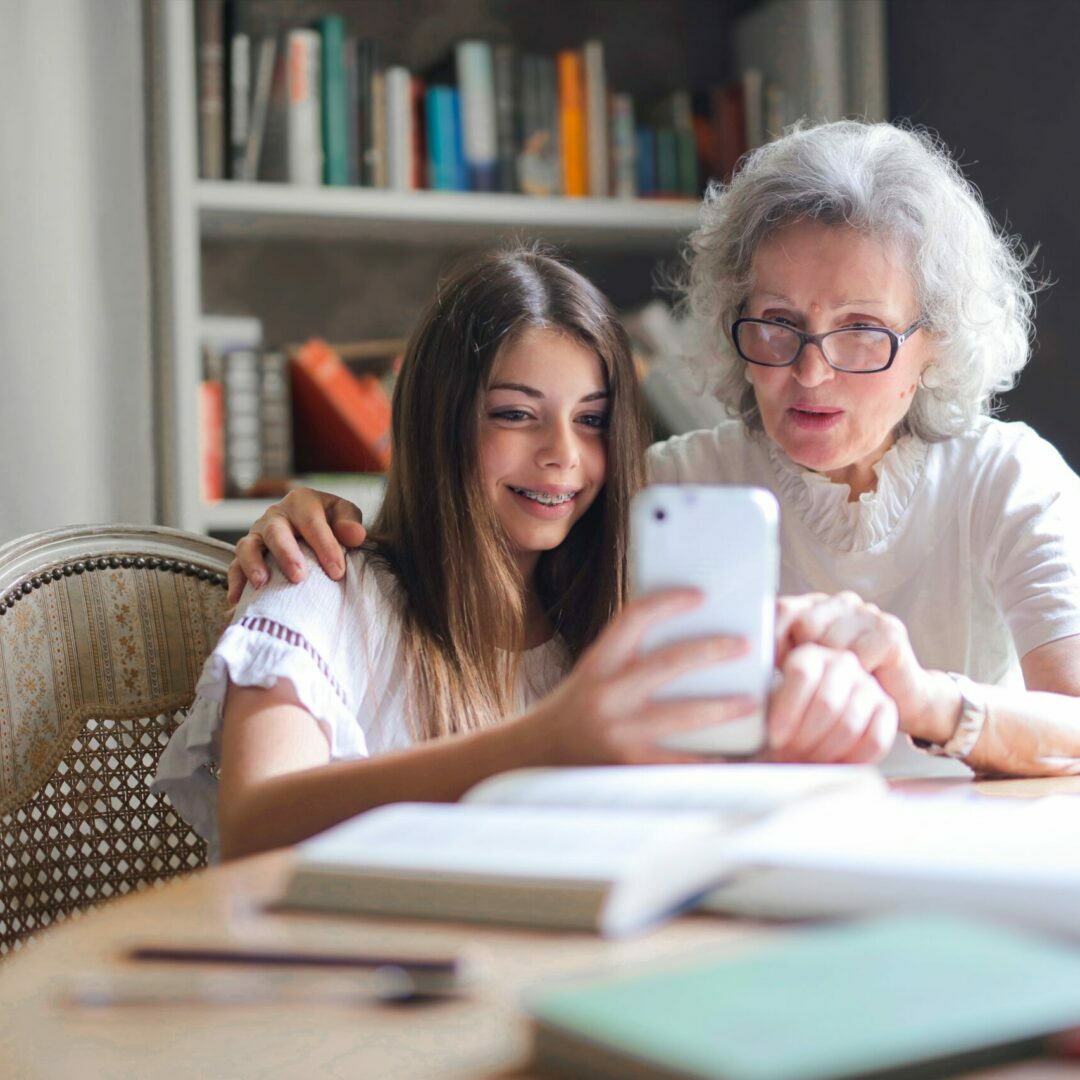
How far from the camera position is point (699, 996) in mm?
422

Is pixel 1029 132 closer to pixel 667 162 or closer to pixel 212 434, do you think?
pixel 667 162

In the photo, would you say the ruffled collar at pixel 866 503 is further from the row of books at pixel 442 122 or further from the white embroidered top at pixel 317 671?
the row of books at pixel 442 122

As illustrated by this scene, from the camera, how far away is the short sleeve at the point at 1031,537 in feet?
4.42

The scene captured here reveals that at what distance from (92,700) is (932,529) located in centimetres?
90

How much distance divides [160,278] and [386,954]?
1.96m

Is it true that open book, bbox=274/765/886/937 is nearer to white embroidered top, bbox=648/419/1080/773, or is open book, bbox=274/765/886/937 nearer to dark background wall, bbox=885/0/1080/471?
white embroidered top, bbox=648/419/1080/773

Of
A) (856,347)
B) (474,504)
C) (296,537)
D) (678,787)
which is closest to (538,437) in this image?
(474,504)

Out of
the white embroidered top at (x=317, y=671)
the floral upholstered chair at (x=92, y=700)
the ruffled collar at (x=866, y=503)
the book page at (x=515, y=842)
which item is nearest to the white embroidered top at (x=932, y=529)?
the ruffled collar at (x=866, y=503)

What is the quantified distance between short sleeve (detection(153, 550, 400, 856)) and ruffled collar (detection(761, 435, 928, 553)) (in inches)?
21.5

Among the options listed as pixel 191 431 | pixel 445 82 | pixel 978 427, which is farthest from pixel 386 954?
pixel 445 82

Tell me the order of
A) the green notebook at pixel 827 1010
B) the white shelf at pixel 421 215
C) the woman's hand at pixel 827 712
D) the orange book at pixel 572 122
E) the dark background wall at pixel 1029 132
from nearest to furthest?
the green notebook at pixel 827 1010, the woman's hand at pixel 827 712, the dark background wall at pixel 1029 132, the white shelf at pixel 421 215, the orange book at pixel 572 122

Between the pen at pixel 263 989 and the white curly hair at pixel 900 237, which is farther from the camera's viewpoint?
the white curly hair at pixel 900 237

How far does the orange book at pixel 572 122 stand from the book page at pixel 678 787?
2.03 metres

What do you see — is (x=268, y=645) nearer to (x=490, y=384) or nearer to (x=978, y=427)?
(x=490, y=384)
